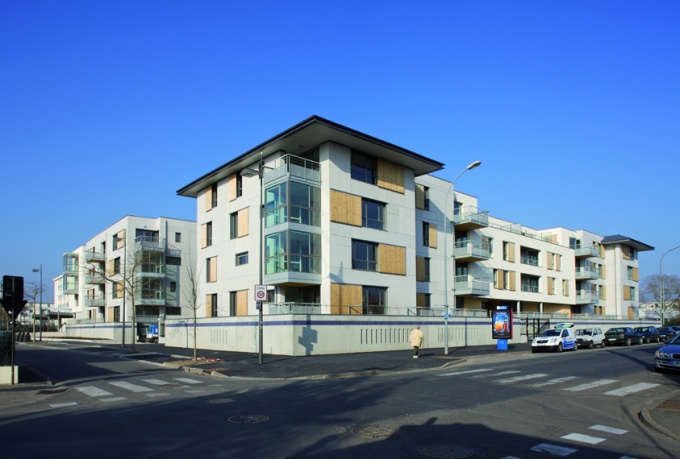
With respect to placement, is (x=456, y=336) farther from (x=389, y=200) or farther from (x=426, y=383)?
(x=426, y=383)

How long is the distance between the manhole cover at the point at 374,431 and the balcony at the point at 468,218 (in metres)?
37.0

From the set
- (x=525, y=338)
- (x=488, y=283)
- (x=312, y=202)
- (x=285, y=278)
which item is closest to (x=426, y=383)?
(x=285, y=278)

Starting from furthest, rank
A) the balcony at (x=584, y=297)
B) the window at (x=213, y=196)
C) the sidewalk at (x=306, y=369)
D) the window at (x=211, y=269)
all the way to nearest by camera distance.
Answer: the balcony at (x=584, y=297)
the window at (x=213, y=196)
the window at (x=211, y=269)
the sidewalk at (x=306, y=369)

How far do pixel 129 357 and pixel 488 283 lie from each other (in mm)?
30118

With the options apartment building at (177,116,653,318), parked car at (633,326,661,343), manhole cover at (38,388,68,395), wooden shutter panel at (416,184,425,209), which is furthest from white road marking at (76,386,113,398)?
parked car at (633,326,661,343)

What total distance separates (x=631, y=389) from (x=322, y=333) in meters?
16.6

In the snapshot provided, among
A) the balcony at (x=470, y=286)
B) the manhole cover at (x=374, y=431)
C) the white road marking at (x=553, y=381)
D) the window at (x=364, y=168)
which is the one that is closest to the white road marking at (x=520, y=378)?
the white road marking at (x=553, y=381)

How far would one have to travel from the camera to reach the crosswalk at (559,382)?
15.2 meters

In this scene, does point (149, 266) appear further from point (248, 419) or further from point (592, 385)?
point (248, 419)

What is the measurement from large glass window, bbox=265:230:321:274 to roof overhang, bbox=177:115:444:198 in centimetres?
585

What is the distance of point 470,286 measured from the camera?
1770 inches

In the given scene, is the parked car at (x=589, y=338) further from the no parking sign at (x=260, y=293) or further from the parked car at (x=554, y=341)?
the no parking sign at (x=260, y=293)

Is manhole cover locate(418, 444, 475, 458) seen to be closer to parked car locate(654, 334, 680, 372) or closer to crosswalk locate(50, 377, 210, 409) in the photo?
crosswalk locate(50, 377, 210, 409)

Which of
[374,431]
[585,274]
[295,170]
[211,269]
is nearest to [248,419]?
[374,431]
